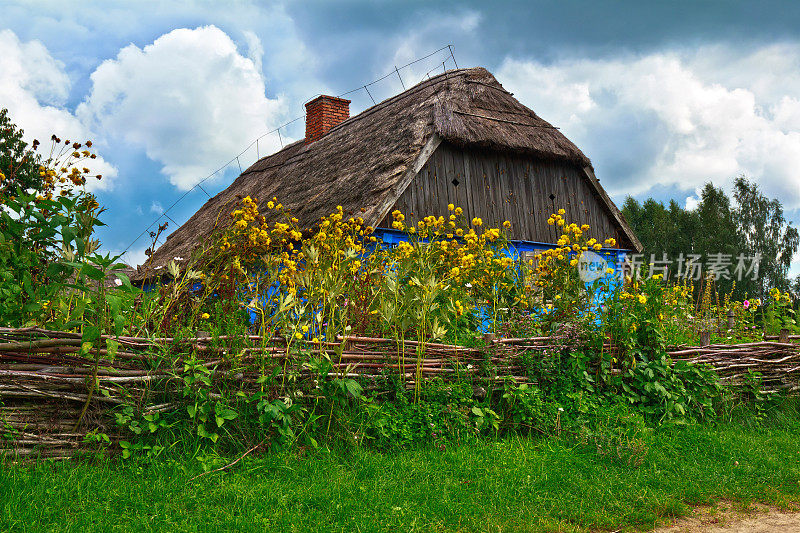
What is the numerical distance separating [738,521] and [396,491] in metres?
1.93

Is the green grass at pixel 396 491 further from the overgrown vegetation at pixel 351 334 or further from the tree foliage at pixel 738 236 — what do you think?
the tree foliage at pixel 738 236

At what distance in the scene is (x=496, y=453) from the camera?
14.1ft

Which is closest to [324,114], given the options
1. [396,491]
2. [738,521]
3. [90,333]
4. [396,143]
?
[396,143]

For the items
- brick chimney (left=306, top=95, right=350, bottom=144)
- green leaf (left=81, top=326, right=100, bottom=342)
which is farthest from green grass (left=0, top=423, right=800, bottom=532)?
brick chimney (left=306, top=95, right=350, bottom=144)

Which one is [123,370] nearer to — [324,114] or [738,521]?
[738,521]

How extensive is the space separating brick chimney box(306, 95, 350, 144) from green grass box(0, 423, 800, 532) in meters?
13.3

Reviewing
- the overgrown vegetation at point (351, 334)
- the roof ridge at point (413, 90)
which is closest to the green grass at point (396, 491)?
the overgrown vegetation at point (351, 334)

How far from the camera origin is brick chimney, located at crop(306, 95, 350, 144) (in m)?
16.6

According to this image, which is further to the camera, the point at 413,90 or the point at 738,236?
the point at 738,236

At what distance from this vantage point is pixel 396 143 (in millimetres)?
11031

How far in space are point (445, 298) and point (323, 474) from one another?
203 cm

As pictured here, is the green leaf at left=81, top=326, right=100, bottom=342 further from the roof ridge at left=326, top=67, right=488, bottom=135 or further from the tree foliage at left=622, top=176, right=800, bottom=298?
the tree foliage at left=622, top=176, right=800, bottom=298

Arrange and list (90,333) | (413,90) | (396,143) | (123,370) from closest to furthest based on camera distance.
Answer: (90,333)
(123,370)
(396,143)
(413,90)

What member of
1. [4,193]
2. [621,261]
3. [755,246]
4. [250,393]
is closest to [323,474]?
[250,393]
